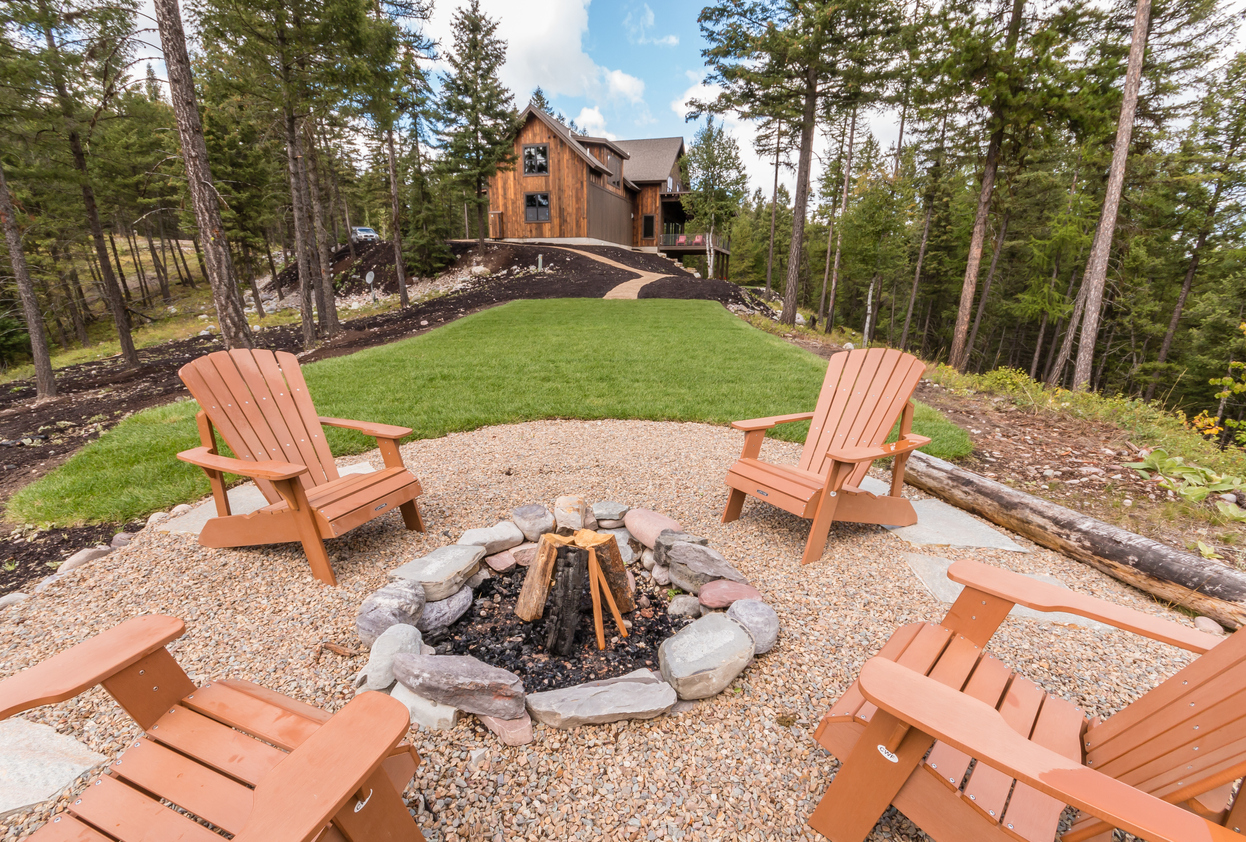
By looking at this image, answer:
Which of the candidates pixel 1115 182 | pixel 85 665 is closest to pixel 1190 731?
pixel 85 665

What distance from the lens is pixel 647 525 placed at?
9.02 feet

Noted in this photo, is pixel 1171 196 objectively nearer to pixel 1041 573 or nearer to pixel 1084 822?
pixel 1041 573

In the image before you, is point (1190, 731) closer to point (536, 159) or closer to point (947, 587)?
point (947, 587)

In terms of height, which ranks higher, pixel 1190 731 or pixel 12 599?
pixel 1190 731

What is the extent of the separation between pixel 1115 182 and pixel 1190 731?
1037cm

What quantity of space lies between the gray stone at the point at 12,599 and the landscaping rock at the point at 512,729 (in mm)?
2590

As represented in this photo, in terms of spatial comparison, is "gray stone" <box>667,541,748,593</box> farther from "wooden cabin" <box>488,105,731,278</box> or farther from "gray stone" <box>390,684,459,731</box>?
"wooden cabin" <box>488,105,731,278</box>

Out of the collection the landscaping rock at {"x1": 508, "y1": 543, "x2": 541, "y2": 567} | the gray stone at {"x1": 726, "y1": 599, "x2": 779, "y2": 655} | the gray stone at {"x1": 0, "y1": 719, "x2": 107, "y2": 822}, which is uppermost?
the gray stone at {"x1": 726, "y1": 599, "x2": 779, "y2": 655}

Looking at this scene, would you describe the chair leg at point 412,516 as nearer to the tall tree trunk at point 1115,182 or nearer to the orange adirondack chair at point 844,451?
the orange adirondack chair at point 844,451

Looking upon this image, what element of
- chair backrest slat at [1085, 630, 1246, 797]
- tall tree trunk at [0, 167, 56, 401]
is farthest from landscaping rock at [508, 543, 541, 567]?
tall tree trunk at [0, 167, 56, 401]

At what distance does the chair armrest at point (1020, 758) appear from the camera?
78 centimetres

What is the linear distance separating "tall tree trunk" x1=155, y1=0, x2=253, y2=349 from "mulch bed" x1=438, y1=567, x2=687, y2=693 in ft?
15.5

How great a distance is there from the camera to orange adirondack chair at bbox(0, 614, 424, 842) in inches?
33.4

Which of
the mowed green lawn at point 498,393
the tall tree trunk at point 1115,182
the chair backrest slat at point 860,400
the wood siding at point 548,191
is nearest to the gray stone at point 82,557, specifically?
the mowed green lawn at point 498,393
